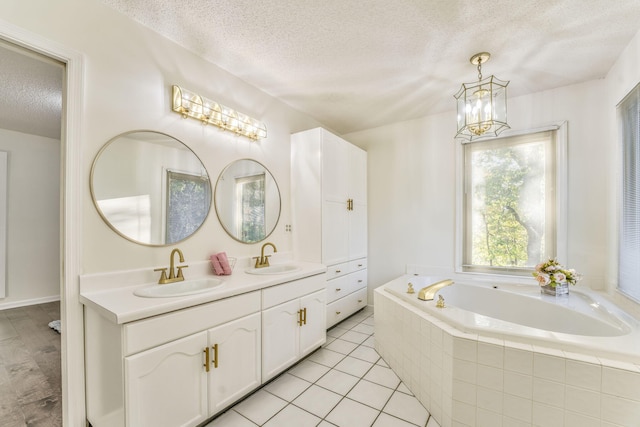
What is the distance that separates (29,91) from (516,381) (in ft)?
13.8

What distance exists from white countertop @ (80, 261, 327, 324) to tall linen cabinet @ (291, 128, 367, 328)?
0.89 m

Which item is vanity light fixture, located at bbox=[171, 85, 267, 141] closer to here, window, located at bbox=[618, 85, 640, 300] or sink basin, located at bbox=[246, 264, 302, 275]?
sink basin, located at bbox=[246, 264, 302, 275]

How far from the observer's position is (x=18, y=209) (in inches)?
143

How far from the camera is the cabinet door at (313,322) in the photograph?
2.18 meters

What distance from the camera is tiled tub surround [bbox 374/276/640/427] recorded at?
118 centimetres

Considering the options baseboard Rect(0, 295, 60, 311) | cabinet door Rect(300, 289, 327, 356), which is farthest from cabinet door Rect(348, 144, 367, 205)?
baseboard Rect(0, 295, 60, 311)

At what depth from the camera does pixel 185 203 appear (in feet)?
6.52

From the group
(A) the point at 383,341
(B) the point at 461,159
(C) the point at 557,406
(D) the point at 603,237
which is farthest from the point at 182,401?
(D) the point at 603,237

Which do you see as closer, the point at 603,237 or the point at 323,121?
the point at 603,237

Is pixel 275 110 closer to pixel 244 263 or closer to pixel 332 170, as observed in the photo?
pixel 332 170

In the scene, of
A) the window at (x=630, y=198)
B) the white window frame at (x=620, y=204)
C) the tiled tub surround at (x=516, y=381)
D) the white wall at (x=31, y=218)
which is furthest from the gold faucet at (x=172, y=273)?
the white wall at (x=31, y=218)

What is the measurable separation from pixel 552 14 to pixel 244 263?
2.73 meters

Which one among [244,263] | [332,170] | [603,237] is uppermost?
[332,170]

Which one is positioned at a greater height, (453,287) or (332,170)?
(332,170)
